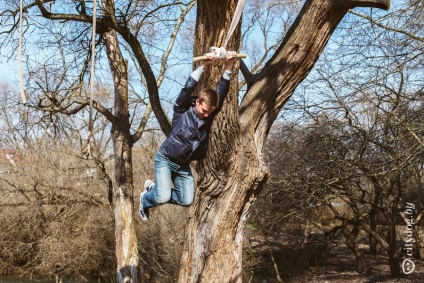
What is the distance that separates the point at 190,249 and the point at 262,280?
10124 millimetres

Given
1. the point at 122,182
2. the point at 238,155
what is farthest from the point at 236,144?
the point at 122,182

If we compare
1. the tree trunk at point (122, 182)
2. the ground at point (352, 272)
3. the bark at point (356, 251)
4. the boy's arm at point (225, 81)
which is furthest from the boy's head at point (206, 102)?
the bark at point (356, 251)

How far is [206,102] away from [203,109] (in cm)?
9

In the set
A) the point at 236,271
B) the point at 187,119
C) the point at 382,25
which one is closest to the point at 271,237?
the point at 382,25

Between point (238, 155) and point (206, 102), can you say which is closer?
point (206, 102)

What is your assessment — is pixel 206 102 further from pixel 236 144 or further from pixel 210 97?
pixel 236 144

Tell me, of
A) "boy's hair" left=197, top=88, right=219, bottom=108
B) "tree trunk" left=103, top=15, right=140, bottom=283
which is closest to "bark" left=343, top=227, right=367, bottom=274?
"tree trunk" left=103, top=15, right=140, bottom=283

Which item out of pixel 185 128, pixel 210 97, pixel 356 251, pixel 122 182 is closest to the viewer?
pixel 210 97

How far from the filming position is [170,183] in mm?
4562

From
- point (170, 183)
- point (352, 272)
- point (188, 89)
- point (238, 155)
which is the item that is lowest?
point (352, 272)

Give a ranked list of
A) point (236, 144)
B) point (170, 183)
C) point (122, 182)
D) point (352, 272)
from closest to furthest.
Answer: point (170, 183) < point (236, 144) < point (122, 182) < point (352, 272)

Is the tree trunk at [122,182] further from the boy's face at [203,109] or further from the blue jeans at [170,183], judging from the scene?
the boy's face at [203,109]

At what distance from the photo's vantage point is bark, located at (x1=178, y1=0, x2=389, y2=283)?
5.00m

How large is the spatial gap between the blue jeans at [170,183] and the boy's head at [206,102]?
0.53m
